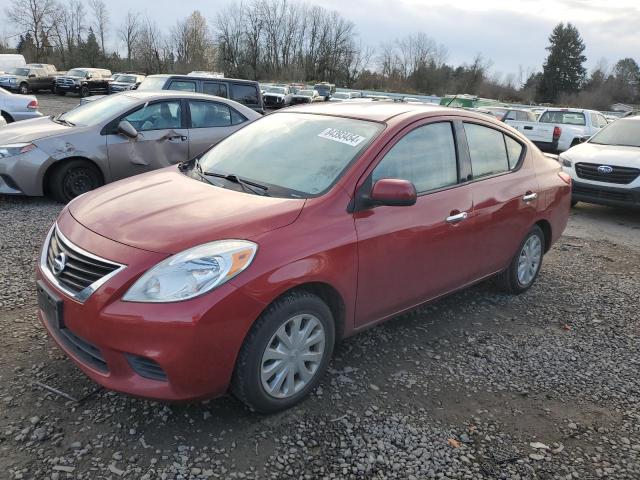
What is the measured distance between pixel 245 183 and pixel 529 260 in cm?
294

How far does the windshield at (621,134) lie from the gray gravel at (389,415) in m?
5.89

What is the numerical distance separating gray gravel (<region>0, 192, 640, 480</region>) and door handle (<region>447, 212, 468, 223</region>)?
0.91m

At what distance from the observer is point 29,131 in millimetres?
6887

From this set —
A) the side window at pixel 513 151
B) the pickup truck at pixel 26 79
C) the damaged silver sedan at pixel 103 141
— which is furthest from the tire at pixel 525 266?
the pickup truck at pixel 26 79

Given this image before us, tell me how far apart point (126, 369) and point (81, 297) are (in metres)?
0.42

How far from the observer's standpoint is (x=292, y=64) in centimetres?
7981

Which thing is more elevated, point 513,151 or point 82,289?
point 513,151

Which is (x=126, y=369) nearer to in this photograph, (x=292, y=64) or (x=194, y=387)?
(x=194, y=387)

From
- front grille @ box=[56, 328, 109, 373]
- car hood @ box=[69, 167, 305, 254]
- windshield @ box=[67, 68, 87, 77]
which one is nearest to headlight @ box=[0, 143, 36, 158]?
car hood @ box=[69, 167, 305, 254]

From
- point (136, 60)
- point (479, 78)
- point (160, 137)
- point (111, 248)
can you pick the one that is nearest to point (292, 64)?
point (136, 60)

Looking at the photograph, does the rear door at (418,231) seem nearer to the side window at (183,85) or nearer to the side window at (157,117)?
the side window at (157,117)

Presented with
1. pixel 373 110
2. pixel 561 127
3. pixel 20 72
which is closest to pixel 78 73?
pixel 20 72

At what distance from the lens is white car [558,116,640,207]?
815 centimetres

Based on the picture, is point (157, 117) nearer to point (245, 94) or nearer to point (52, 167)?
point (52, 167)
